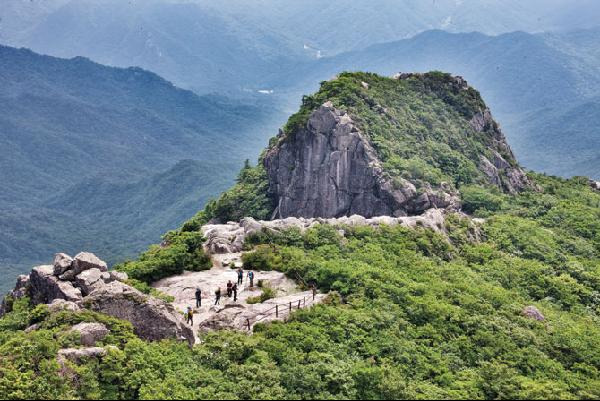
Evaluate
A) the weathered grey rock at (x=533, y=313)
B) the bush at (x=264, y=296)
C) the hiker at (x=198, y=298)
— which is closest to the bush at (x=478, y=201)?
the weathered grey rock at (x=533, y=313)

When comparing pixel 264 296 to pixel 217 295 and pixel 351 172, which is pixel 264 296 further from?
pixel 351 172

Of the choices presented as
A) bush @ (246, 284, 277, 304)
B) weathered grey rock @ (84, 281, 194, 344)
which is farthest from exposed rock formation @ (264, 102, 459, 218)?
weathered grey rock @ (84, 281, 194, 344)

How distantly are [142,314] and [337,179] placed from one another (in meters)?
39.8

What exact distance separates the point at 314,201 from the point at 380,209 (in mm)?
9236

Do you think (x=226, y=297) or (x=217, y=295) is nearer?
(x=217, y=295)

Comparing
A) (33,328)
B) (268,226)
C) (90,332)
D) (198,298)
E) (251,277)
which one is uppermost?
(268,226)

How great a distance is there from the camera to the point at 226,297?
42875 millimetres

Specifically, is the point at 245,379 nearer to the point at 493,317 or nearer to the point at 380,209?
the point at 493,317

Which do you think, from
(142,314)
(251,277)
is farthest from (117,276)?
(251,277)

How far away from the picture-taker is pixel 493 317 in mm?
41500

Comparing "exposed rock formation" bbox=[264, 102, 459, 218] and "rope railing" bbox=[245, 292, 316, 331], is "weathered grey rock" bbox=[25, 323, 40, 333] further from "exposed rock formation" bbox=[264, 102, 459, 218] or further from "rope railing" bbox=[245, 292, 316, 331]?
"exposed rock formation" bbox=[264, 102, 459, 218]

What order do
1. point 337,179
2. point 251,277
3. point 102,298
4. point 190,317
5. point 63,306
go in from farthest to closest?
point 337,179
point 251,277
point 190,317
point 102,298
point 63,306

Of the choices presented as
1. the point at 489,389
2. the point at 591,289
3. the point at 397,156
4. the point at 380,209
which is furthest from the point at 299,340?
the point at 397,156

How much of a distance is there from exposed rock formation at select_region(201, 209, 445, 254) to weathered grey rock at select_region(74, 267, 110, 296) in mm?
13394
